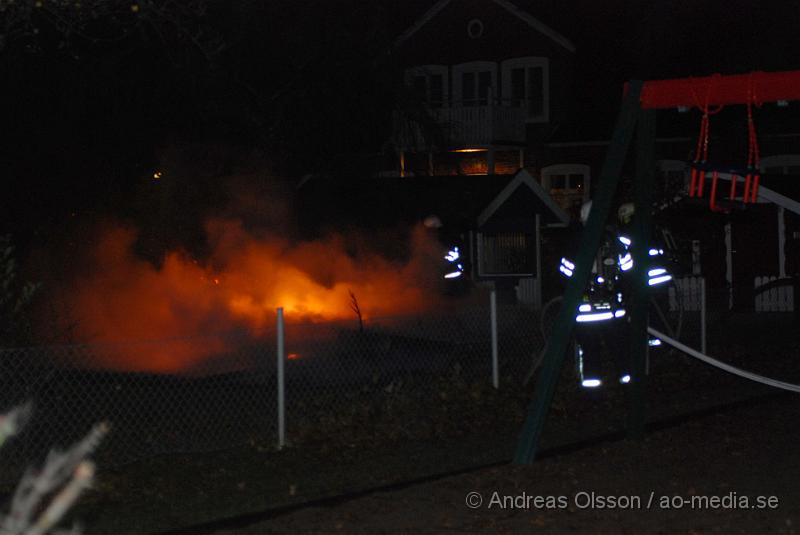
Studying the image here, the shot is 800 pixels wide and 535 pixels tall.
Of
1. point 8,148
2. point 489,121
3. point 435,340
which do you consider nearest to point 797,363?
point 435,340

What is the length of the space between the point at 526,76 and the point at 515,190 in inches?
248

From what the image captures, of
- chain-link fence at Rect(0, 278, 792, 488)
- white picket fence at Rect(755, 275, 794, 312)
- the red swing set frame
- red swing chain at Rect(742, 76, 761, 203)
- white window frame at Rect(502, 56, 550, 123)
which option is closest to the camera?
the red swing set frame

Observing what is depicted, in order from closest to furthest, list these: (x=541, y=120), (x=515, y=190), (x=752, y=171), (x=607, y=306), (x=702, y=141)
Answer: (x=752, y=171) → (x=702, y=141) → (x=607, y=306) → (x=515, y=190) → (x=541, y=120)

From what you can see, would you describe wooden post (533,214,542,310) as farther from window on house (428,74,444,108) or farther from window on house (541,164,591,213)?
window on house (428,74,444,108)

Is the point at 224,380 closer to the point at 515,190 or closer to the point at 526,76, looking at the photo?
the point at 515,190

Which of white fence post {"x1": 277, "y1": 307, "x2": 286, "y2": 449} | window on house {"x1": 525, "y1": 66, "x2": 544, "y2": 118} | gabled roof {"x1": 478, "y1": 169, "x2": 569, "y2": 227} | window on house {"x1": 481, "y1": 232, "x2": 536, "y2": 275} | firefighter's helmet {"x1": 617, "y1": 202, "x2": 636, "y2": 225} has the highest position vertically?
window on house {"x1": 525, "y1": 66, "x2": 544, "y2": 118}

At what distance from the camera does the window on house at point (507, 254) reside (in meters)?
28.0

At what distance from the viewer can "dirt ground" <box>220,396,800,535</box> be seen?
6641 mm

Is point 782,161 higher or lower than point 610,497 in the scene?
higher

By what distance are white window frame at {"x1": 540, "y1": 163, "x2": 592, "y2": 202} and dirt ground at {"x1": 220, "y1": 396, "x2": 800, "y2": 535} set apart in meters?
21.1

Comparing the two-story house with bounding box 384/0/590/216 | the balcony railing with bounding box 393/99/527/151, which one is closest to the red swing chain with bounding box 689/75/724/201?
the balcony railing with bounding box 393/99/527/151

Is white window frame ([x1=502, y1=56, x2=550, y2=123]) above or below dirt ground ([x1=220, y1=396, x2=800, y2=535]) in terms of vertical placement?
above

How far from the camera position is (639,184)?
932 cm

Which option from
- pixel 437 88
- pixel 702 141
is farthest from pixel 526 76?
pixel 702 141
